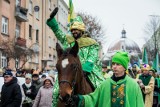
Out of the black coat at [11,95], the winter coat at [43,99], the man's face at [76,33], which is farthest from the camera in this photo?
the winter coat at [43,99]

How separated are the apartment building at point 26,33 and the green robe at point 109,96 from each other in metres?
24.3

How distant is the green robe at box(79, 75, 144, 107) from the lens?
6.02 meters

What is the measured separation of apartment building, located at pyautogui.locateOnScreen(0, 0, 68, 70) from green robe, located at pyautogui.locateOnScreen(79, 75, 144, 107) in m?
24.3

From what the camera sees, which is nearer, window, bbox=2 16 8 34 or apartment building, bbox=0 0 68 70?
apartment building, bbox=0 0 68 70

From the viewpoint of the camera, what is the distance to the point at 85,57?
24.2 ft

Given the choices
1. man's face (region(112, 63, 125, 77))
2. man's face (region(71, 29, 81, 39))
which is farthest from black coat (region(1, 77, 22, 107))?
man's face (region(112, 63, 125, 77))

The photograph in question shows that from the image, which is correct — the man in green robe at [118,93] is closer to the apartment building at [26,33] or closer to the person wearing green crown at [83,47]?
the person wearing green crown at [83,47]

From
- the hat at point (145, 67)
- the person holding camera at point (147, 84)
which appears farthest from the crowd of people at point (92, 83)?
the hat at point (145, 67)

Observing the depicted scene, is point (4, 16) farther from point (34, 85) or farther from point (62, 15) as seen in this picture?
point (62, 15)

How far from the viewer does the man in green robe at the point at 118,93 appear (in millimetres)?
6031

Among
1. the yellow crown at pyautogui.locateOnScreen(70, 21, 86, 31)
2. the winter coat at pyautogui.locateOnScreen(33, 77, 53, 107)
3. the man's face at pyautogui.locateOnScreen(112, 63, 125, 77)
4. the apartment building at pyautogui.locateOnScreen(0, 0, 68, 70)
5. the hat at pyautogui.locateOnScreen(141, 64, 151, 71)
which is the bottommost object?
the winter coat at pyautogui.locateOnScreen(33, 77, 53, 107)

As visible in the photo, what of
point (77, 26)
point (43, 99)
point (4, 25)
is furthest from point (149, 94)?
point (4, 25)

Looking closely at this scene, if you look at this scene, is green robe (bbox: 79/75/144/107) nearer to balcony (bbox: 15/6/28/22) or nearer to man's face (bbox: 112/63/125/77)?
man's face (bbox: 112/63/125/77)

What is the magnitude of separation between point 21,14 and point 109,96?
33.0 m
